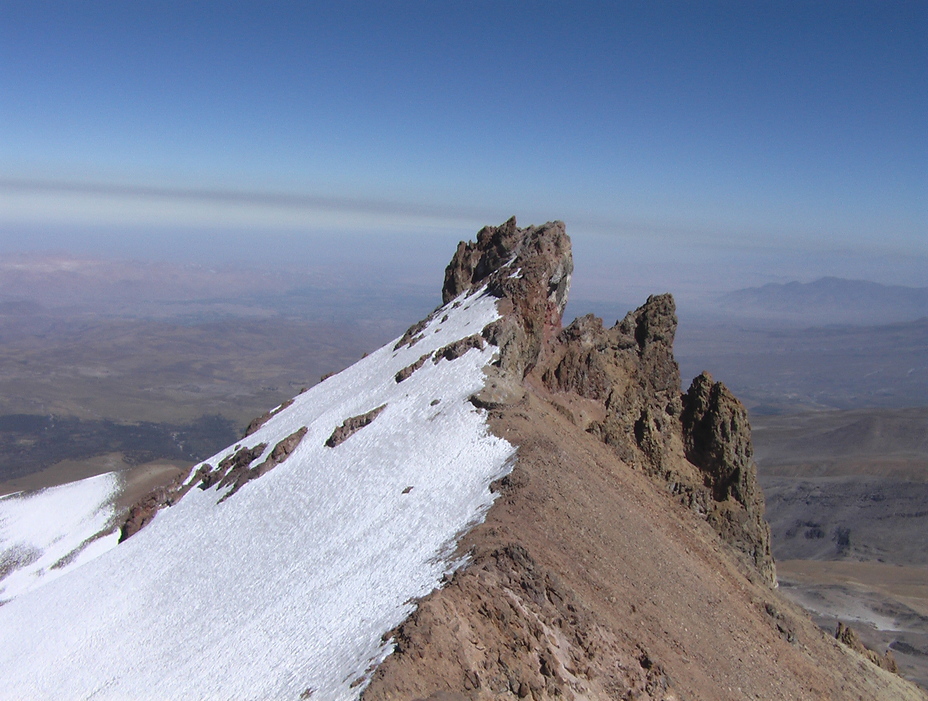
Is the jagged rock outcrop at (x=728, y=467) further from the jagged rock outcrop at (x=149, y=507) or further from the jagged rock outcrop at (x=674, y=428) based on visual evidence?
the jagged rock outcrop at (x=149, y=507)

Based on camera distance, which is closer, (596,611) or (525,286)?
(596,611)

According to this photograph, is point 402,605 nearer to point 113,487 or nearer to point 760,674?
point 760,674

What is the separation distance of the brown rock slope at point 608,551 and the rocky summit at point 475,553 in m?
0.08

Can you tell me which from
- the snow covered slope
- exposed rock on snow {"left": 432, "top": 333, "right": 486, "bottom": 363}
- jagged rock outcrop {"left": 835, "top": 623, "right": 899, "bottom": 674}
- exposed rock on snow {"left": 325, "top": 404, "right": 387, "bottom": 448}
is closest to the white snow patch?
the snow covered slope

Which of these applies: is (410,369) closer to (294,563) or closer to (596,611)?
(294,563)

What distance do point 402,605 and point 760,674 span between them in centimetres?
1090

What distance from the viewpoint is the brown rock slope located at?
49.1 feet

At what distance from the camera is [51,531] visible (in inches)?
2013

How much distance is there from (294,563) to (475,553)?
8010mm

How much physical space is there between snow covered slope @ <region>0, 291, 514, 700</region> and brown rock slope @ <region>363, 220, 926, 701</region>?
4.19 feet

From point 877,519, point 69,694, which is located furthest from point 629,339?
point 877,519

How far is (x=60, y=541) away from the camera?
48812 millimetres

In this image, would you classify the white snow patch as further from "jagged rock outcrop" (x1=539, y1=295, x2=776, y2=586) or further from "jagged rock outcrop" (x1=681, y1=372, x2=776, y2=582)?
"jagged rock outcrop" (x1=681, y1=372, x2=776, y2=582)

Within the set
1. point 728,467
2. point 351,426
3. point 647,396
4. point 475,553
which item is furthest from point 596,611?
point 647,396
